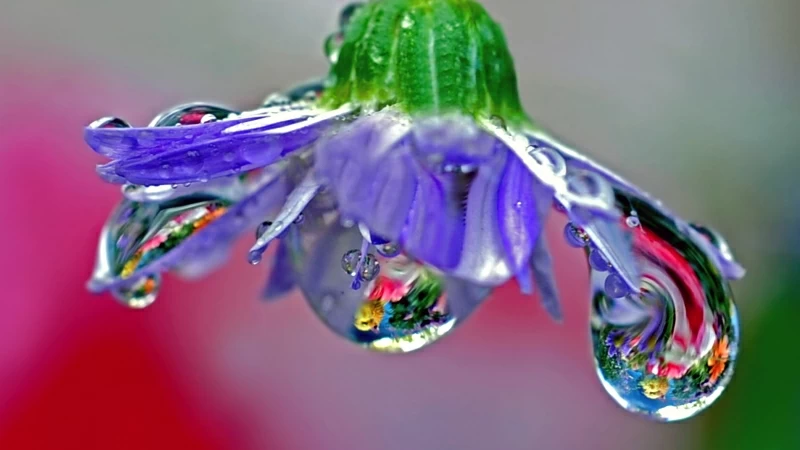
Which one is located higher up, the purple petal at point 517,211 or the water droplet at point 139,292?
the purple petal at point 517,211

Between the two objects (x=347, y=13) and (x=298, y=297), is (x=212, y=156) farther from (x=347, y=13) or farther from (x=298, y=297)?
(x=298, y=297)

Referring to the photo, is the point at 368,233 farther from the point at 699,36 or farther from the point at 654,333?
the point at 699,36

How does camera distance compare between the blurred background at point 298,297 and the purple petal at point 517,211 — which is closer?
the purple petal at point 517,211

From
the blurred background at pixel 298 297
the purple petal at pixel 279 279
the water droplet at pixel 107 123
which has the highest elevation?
the water droplet at pixel 107 123

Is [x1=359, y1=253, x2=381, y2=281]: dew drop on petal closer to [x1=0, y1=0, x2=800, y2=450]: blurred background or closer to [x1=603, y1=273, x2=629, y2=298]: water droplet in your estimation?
[x1=603, y1=273, x2=629, y2=298]: water droplet

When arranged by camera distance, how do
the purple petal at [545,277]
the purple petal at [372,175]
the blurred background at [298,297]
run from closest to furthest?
1. the purple petal at [372,175]
2. the purple petal at [545,277]
3. the blurred background at [298,297]

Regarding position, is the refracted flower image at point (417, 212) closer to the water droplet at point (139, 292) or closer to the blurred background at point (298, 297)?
the water droplet at point (139, 292)

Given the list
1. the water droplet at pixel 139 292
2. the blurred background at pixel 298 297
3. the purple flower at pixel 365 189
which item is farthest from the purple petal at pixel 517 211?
the blurred background at pixel 298 297

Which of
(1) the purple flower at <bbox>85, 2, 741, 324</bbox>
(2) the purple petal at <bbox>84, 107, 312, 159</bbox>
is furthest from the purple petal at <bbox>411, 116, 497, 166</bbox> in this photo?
(2) the purple petal at <bbox>84, 107, 312, 159</bbox>
